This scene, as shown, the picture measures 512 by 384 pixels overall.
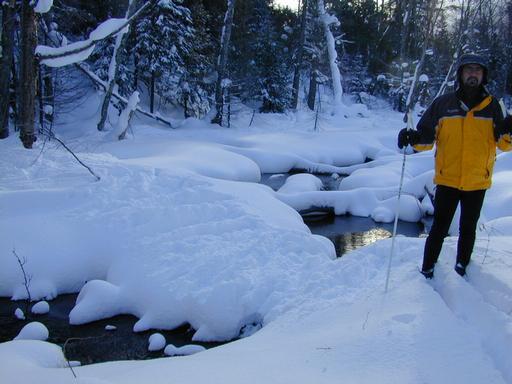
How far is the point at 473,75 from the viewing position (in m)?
3.52

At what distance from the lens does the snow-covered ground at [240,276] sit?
2883 mm

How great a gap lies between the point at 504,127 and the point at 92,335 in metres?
4.56

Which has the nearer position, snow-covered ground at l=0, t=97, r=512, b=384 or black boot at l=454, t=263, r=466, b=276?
snow-covered ground at l=0, t=97, r=512, b=384

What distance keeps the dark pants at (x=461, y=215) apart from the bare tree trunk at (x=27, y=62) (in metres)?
7.71

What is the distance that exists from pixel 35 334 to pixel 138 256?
1.66 metres

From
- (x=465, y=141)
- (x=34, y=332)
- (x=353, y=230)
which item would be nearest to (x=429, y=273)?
(x=465, y=141)

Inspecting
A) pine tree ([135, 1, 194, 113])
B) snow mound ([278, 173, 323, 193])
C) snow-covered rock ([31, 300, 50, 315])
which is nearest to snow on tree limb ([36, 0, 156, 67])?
snow-covered rock ([31, 300, 50, 315])

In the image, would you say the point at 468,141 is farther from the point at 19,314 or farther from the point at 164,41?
the point at 164,41

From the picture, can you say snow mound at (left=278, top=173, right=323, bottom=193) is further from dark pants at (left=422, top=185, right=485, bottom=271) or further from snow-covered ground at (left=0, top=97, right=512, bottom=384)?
dark pants at (left=422, top=185, right=485, bottom=271)

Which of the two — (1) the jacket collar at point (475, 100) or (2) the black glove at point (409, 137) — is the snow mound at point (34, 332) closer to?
Result: (2) the black glove at point (409, 137)

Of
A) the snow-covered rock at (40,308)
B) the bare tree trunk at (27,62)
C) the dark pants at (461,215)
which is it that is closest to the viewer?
the dark pants at (461,215)

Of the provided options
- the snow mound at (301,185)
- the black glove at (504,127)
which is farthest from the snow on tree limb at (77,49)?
the black glove at (504,127)

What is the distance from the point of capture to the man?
139 inches

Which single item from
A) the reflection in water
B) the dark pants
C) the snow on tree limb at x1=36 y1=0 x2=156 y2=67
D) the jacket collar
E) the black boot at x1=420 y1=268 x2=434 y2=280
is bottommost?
the reflection in water
